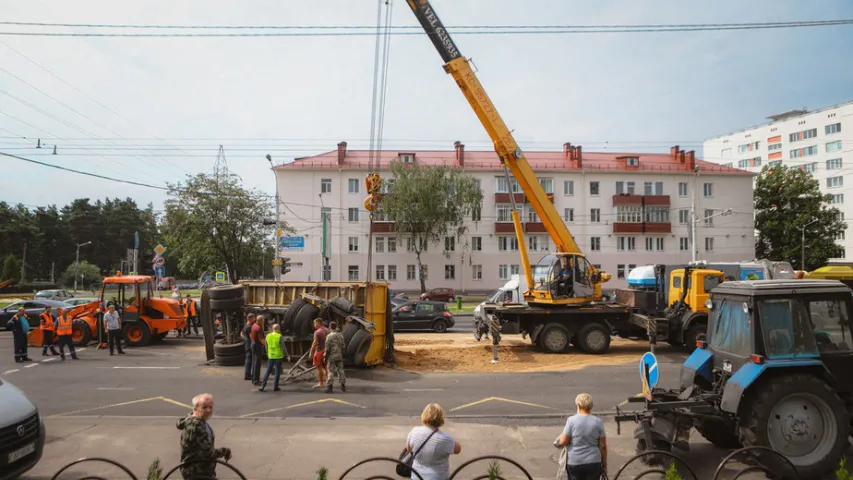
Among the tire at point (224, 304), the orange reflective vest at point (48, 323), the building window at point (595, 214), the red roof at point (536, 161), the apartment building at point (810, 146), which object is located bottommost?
the orange reflective vest at point (48, 323)

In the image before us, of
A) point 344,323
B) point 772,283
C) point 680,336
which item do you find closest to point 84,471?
point 344,323

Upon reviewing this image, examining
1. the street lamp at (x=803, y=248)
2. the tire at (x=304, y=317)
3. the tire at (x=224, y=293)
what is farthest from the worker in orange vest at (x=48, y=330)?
the street lamp at (x=803, y=248)

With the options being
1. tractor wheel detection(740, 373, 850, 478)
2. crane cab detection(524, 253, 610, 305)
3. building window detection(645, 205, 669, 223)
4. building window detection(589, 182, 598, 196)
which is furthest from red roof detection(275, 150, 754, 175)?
tractor wheel detection(740, 373, 850, 478)

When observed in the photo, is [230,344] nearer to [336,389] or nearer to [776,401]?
[336,389]

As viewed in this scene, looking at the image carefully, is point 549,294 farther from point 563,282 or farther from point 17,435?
point 17,435

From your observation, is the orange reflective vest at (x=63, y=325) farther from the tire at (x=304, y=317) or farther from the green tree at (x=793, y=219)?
the green tree at (x=793, y=219)

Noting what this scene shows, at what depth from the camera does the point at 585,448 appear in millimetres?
5086

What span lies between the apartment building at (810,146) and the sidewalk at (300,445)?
72744mm

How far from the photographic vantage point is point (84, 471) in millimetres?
6887

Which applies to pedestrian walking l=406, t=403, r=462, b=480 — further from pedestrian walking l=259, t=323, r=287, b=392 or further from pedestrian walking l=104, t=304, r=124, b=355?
pedestrian walking l=104, t=304, r=124, b=355

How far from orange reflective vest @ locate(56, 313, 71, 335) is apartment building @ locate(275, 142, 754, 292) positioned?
34808 mm

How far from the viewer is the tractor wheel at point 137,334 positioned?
763 inches

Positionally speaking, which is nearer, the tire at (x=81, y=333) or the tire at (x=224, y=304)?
the tire at (x=224, y=304)

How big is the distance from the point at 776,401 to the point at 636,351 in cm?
1155
